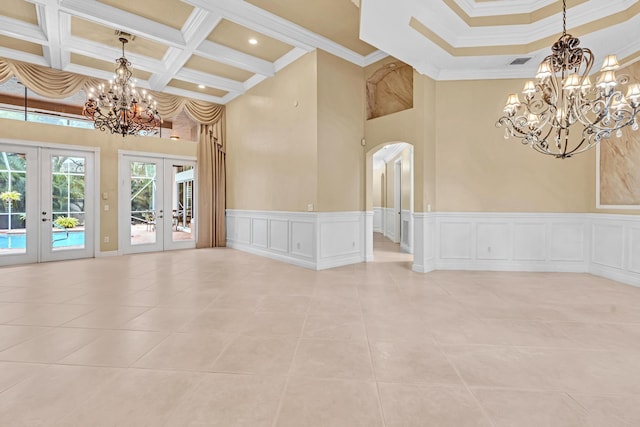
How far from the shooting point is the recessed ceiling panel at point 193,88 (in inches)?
284

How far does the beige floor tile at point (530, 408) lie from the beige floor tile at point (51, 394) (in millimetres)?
2449

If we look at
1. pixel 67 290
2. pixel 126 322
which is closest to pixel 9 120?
Result: pixel 67 290

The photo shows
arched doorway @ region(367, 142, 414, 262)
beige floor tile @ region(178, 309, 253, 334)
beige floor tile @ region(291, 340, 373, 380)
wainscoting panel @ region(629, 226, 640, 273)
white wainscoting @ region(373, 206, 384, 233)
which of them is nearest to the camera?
beige floor tile @ region(291, 340, 373, 380)

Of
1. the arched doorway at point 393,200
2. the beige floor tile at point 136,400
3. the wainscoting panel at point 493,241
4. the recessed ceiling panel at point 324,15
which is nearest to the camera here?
the beige floor tile at point 136,400

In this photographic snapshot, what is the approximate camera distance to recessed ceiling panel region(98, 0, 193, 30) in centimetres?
448

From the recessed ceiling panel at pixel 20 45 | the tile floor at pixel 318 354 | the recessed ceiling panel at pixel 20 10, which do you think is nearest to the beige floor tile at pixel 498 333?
the tile floor at pixel 318 354

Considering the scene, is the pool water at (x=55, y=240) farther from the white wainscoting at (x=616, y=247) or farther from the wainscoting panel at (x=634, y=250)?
the wainscoting panel at (x=634, y=250)

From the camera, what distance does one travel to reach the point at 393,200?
10.3 m

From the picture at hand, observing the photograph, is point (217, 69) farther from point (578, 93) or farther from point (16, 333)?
point (578, 93)

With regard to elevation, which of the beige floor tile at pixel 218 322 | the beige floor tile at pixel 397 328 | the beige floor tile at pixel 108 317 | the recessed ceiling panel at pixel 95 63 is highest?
the recessed ceiling panel at pixel 95 63

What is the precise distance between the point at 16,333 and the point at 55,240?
464 cm

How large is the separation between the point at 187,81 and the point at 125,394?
A: 6.67 m

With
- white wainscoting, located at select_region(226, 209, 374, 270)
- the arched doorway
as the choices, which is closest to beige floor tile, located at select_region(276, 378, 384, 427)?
white wainscoting, located at select_region(226, 209, 374, 270)

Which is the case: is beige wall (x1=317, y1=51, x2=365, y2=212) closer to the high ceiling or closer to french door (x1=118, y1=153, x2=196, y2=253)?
the high ceiling
